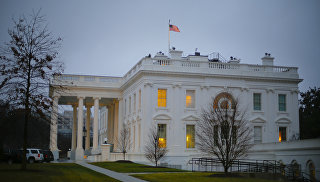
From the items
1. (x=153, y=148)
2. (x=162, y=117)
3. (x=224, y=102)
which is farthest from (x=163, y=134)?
(x=224, y=102)

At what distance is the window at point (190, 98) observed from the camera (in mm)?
47466

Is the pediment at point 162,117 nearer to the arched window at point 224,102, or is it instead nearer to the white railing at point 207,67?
the white railing at point 207,67

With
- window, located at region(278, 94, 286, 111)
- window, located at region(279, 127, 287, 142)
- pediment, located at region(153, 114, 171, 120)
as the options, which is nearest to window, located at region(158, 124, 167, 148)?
pediment, located at region(153, 114, 171, 120)

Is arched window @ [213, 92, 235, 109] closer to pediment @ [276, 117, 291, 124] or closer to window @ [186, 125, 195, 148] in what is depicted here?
window @ [186, 125, 195, 148]

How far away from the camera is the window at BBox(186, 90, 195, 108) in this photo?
47466mm

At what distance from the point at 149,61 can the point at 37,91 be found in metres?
21.8

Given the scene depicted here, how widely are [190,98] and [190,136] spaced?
4333 mm

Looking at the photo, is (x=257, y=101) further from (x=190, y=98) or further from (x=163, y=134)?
(x=163, y=134)

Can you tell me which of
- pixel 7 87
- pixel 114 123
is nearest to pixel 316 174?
pixel 7 87

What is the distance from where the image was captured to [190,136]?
153 feet

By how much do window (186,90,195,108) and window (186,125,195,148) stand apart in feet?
7.91

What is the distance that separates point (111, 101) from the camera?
213 feet

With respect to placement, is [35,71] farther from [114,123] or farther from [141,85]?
[114,123]

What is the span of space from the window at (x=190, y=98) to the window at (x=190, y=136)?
2.41m
